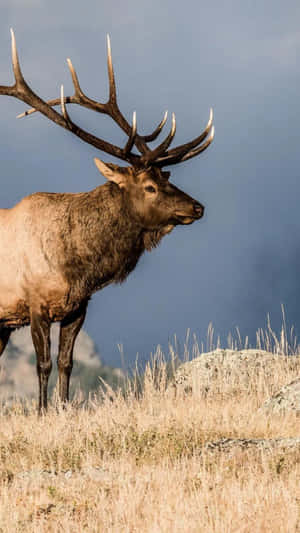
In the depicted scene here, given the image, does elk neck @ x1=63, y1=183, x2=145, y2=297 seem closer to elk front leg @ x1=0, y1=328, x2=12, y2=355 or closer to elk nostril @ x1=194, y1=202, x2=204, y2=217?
elk nostril @ x1=194, y1=202, x2=204, y2=217

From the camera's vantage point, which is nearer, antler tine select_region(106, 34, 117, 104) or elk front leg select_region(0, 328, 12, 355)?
antler tine select_region(106, 34, 117, 104)

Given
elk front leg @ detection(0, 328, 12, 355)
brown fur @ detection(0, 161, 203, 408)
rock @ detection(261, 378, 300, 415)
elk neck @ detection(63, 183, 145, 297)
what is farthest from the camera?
elk front leg @ detection(0, 328, 12, 355)

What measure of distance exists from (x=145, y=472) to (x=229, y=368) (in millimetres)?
5863

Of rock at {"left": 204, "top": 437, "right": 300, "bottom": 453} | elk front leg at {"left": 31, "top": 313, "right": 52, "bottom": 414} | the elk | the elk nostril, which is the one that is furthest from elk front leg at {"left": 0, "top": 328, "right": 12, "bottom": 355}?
rock at {"left": 204, "top": 437, "right": 300, "bottom": 453}

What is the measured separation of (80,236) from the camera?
9.28 m

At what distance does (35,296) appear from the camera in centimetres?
917

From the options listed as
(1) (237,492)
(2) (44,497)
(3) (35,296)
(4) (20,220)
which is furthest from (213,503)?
(4) (20,220)

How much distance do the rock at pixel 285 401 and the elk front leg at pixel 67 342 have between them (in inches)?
95.7

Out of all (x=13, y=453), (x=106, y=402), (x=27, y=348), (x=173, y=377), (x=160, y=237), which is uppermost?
(x=27, y=348)

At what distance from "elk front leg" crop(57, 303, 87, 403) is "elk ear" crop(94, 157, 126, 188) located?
4.93ft

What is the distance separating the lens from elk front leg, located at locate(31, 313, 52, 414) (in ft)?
30.0

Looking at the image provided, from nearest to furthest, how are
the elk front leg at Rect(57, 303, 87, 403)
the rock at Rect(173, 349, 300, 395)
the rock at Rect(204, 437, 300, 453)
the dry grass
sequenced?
the dry grass
the rock at Rect(204, 437, 300, 453)
the elk front leg at Rect(57, 303, 87, 403)
the rock at Rect(173, 349, 300, 395)

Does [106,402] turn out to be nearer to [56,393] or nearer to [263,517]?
[56,393]

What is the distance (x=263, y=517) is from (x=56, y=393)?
4.90 metres
